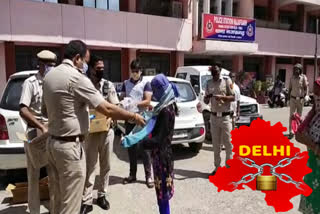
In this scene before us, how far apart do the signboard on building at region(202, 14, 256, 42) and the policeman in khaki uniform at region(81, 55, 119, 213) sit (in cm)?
1199

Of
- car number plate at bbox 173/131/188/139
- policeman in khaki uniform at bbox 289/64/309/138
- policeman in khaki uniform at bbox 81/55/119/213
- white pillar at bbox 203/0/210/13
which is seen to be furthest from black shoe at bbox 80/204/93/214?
white pillar at bbox 203/0/210/13

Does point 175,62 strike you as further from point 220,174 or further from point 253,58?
point 220,174

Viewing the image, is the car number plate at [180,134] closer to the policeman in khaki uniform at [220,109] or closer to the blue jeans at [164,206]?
the policeman in khaki uniform at [220,109]

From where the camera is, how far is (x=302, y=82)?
296 inches

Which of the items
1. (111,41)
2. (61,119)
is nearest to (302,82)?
(61,119)

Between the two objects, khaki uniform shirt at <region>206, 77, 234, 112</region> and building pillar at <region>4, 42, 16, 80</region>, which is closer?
khaki uniform shirt at <region>206, 77, 234, 112</region>

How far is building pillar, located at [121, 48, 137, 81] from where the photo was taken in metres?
14.4

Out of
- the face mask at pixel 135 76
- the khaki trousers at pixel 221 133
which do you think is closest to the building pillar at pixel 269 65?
the khaki trousers at pixel 221 133

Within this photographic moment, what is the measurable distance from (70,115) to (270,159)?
1639mm

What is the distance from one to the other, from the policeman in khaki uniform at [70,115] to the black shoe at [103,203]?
1.21m

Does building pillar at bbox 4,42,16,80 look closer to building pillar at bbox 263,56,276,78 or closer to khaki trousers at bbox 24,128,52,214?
khaki trousers at bbox 24,128,52,214

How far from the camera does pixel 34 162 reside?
3.27 m

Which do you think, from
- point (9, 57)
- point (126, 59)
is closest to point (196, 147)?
point (9, 57)

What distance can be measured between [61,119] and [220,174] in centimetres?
140
